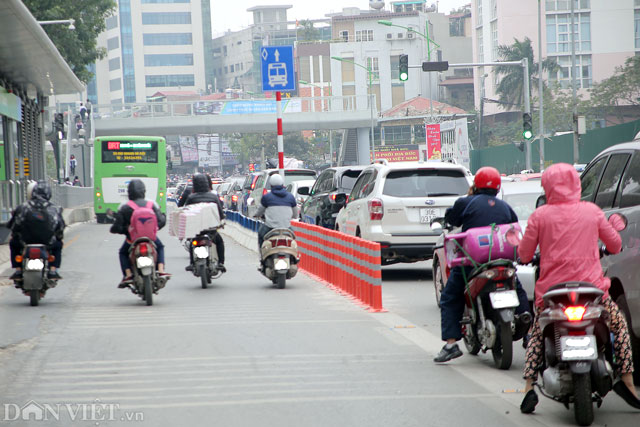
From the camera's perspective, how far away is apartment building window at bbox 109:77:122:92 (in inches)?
5872

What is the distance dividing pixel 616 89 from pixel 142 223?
198ft

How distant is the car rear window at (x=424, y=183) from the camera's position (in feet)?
50.4

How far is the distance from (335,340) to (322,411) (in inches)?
122

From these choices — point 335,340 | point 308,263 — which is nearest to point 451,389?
point 335,340

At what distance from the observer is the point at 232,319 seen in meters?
11.4

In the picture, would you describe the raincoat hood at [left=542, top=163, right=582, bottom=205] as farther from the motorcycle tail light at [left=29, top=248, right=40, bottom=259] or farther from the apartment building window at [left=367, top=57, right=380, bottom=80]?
the apartment building window at [left=367, top=57, right=380, bottom=80]

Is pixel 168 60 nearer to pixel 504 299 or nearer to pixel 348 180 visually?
pixel 348 180

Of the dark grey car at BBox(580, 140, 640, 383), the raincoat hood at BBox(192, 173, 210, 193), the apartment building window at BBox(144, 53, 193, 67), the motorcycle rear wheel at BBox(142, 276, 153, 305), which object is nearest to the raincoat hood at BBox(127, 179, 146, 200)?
the motorcycle rear wheel at BBox(142, 276, 153, 305)

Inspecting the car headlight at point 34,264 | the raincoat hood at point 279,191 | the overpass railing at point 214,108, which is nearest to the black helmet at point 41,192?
the car headlight at point 34,264

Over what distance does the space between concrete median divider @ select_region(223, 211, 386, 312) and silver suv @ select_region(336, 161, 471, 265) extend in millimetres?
785

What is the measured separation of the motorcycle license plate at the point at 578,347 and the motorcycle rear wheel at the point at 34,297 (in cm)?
869

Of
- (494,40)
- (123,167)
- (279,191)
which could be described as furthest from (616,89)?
(279,191)

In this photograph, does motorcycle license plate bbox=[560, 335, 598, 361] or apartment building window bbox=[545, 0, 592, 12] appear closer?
motorcycle license plate bbox=[560, 335, 598, 361]

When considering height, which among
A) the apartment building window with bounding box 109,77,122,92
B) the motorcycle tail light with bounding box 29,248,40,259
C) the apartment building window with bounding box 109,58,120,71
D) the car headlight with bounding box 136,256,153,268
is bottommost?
the car headlight with bounding box 136,256,153,268
